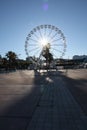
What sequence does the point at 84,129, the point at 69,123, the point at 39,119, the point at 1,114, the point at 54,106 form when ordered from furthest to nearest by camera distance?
the point at 54,106
the point at 1,114
the point at 39,119
the point at 69,123
the point at 84,129

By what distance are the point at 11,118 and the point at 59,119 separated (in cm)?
163

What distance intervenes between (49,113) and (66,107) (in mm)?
1626

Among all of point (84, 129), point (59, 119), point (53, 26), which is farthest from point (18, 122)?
point (53, 26)

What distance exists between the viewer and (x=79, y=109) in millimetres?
10898

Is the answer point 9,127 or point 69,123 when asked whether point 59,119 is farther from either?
point 9,127

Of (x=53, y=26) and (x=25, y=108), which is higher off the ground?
(x=53, y=26)

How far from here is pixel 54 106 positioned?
11.7 meters

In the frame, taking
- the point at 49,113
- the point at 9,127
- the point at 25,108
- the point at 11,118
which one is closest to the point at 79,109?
the point at 49,113

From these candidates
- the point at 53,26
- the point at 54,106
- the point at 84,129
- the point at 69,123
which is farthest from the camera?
the point at 53,26

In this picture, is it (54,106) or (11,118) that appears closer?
(11,118)

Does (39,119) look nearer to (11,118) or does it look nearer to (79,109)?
(11,118)

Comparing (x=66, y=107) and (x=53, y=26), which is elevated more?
(x=53, y=26)

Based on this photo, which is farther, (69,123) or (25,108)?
(25,108)

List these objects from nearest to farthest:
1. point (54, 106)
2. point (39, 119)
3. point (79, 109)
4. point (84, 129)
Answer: point (84, 129)
point (39, 119)
point (79, 109)
point (54, 106)
